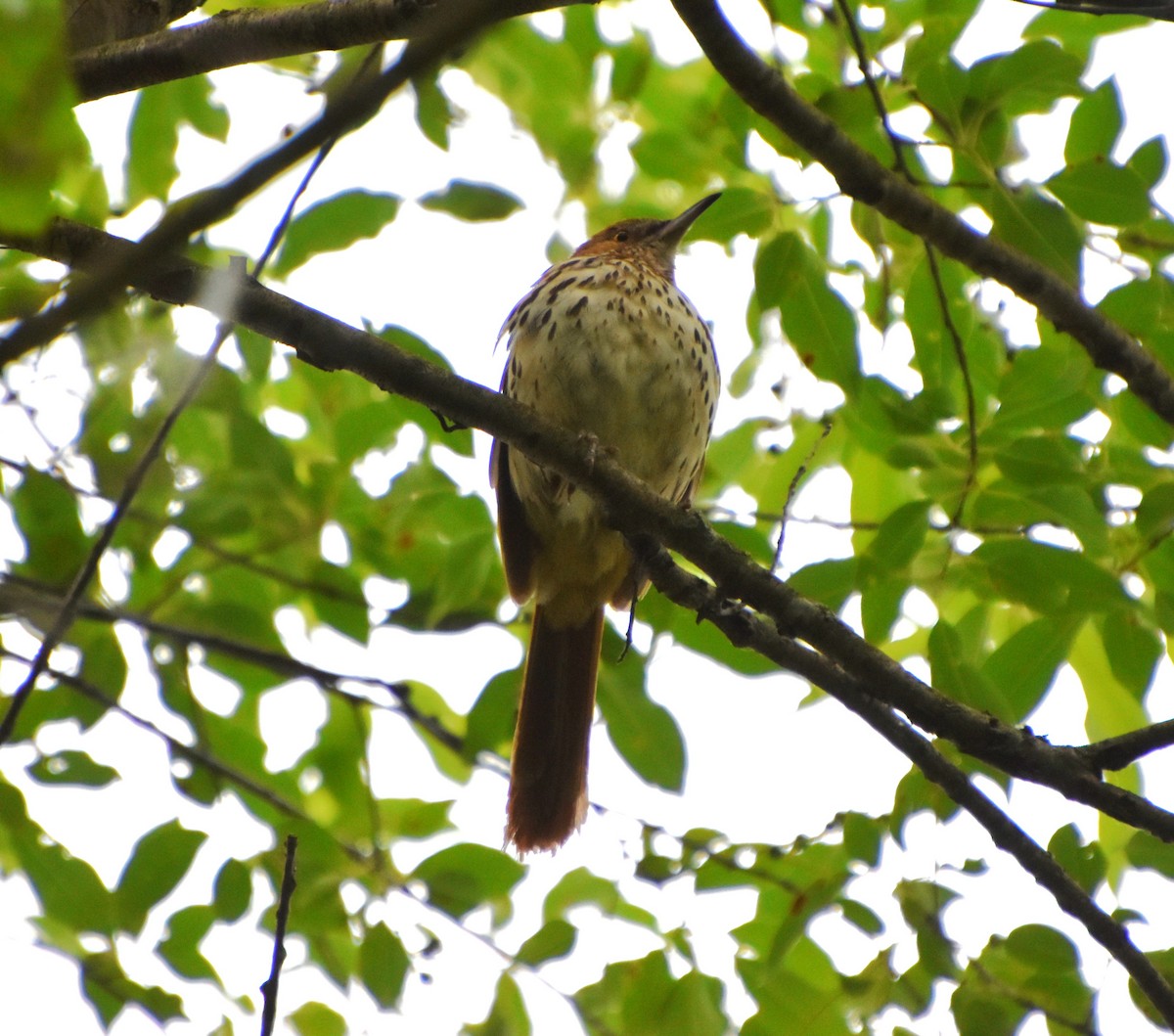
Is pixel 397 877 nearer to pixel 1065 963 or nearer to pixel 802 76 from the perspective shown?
pixel 1065 963

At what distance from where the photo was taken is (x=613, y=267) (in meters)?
4.29

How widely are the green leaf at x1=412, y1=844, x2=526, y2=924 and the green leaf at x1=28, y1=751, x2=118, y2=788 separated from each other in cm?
82

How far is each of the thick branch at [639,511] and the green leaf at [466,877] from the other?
3.34ft

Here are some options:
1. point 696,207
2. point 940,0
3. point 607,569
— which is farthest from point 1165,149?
point 607,569

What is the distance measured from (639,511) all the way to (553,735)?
56.8 inches

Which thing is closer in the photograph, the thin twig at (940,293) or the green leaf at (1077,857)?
the green leaf at (1077,857)

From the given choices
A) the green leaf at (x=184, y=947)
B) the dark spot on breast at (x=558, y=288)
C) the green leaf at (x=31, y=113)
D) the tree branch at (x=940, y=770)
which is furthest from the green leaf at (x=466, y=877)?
the green leaf at (x=31, y=113)

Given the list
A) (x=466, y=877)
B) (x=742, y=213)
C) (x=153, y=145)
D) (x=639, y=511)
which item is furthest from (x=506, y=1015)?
(x=153, y=145)

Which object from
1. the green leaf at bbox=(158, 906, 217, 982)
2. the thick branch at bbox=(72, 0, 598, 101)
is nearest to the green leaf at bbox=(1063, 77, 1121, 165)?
the thick branch at bbox=(72, 0, 598, 101)

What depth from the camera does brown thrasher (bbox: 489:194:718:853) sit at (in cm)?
389

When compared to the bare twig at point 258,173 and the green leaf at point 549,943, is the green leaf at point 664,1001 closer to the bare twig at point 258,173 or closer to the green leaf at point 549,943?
the green leaf at point 549,943

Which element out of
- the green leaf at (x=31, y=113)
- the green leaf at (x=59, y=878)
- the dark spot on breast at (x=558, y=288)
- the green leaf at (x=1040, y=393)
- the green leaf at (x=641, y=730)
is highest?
the dark spot on breast at (x=558, y=288)

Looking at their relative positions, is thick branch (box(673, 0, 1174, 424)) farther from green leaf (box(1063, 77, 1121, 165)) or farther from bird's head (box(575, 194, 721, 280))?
bird's head (box(575, 194, 721, 280))

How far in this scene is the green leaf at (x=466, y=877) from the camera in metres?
3.28
